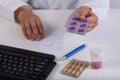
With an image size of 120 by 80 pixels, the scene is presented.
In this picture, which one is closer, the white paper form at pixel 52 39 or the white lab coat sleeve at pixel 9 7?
the white paper form at pixel 52 39

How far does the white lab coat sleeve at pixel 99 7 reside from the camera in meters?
1.11

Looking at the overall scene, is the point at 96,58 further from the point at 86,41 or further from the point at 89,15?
the point at 89,15

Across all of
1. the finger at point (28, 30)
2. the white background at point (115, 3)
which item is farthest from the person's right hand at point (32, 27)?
the white background at point (115, 3)

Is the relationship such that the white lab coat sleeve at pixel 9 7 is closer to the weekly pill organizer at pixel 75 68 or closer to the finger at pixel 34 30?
the finger at pixel 34 30

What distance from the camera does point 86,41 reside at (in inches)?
37.1

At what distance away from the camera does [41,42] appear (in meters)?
0.95

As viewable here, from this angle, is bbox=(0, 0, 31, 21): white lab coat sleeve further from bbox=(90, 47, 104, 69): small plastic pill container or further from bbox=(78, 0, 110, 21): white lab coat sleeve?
bbox=(90, 47, 104, 69): small plastic pill container

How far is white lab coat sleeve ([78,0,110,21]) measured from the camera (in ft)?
3.64

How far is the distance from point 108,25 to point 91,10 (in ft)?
0.33

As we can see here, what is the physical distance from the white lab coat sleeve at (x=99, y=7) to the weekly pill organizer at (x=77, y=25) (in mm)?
191

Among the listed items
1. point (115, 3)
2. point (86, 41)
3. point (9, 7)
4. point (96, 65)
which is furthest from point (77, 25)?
point (115, 3)

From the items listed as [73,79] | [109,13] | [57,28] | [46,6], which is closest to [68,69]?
[73,79]

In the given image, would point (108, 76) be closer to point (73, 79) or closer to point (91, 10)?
point (73, 79)

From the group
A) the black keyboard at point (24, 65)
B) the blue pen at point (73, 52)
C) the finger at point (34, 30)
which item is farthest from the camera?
the finger at point (34, 30)
